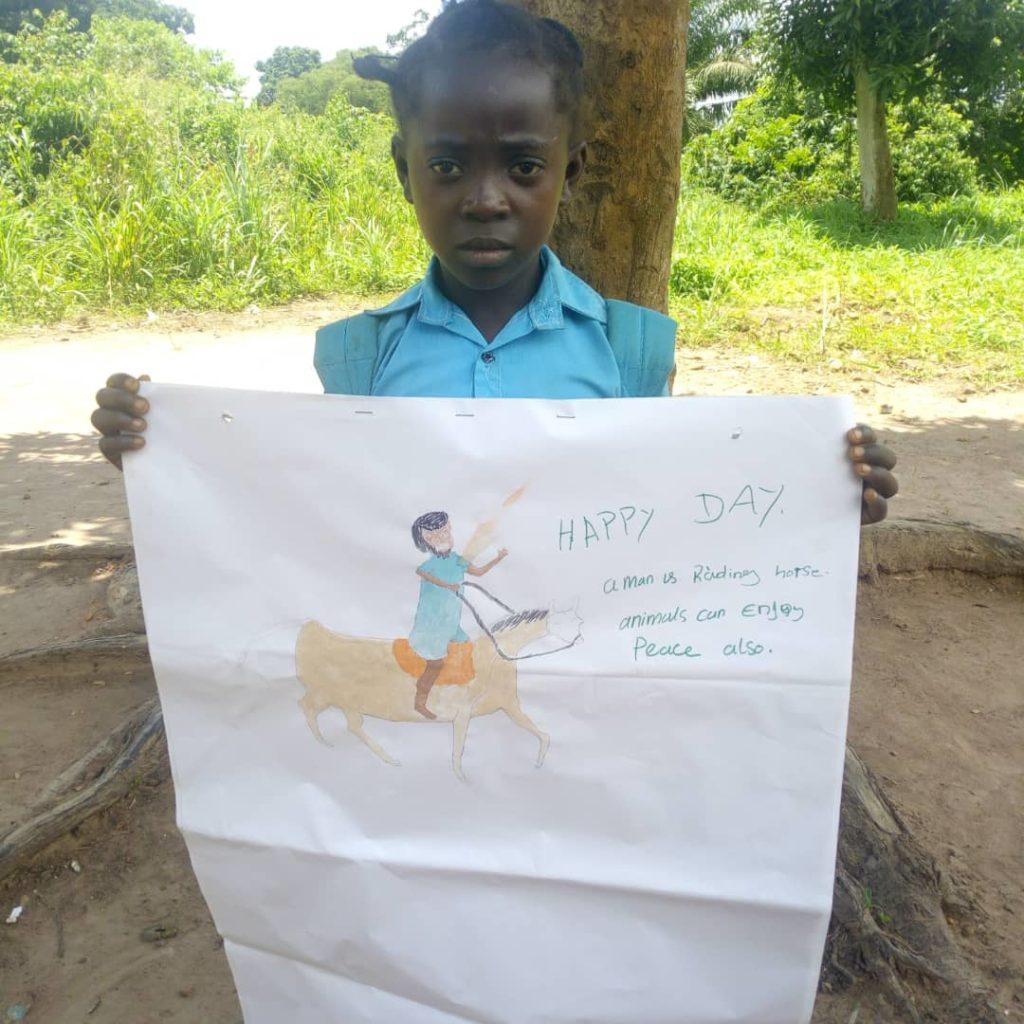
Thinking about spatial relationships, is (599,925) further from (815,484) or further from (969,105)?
(969,105)

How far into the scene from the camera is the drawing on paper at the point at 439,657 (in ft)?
4.25

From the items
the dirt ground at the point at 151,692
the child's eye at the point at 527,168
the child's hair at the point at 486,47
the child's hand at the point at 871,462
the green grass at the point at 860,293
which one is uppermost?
the child's hair at the point at 486,47

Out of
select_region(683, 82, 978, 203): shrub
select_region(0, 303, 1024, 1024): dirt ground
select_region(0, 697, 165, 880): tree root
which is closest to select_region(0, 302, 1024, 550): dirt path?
select_region(0, 303, 1024, 1024): dirt ground

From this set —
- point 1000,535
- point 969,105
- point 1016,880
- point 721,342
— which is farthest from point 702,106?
point 1016,880

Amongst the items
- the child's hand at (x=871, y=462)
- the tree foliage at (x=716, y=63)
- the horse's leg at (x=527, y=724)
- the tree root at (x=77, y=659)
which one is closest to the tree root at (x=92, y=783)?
the tree root at (x=77, y=659)

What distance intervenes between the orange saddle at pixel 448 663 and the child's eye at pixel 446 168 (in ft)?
2.23

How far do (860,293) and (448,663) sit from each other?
744cm

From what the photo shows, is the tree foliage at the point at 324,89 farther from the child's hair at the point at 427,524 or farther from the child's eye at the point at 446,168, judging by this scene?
the child's hair at the point at 427,524

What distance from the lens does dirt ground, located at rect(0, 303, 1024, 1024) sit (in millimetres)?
1943

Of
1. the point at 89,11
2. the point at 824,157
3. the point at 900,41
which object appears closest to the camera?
the point at 900,41

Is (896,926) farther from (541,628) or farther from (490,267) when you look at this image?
(490,267)

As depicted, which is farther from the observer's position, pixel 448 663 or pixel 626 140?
pixel 626 140

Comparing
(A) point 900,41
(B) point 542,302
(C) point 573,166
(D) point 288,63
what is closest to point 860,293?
(A) point 900,41

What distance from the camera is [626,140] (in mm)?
2277
